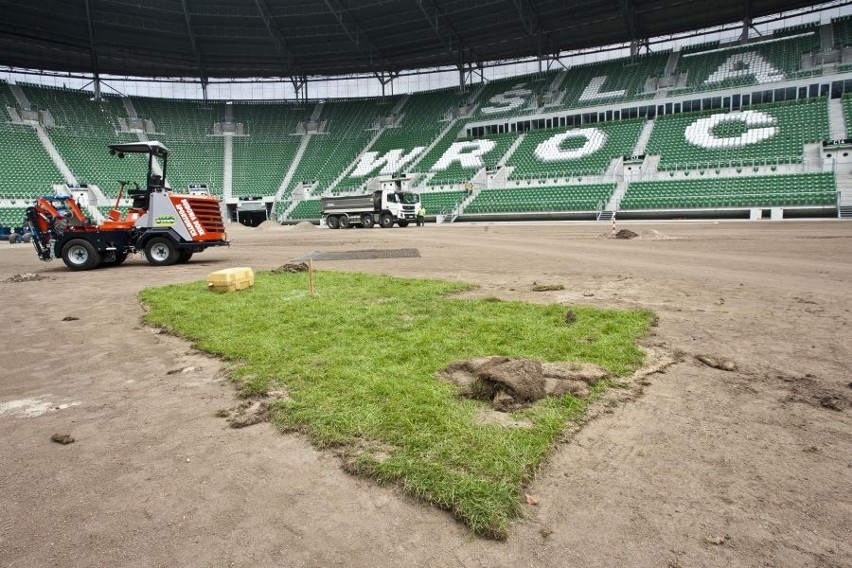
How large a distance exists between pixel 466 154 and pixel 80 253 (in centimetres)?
3799

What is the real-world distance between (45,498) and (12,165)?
53.9 m

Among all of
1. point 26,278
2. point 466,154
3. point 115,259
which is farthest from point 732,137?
point 26,278

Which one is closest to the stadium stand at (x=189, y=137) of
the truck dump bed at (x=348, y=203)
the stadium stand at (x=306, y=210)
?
the stadium stand at (x=306, y=210)

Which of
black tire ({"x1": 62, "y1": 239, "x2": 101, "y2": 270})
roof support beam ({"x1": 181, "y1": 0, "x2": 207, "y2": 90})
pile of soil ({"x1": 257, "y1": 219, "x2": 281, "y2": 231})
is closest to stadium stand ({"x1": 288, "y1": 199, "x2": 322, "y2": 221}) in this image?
pile of soil ({"x1": 257, "y1": 219, "x2": 281, "y2": 231})

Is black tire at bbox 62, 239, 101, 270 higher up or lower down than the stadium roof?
lower down

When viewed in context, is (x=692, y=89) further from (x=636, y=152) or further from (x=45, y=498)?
(x=45, y=498)

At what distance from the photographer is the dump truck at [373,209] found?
35625mm

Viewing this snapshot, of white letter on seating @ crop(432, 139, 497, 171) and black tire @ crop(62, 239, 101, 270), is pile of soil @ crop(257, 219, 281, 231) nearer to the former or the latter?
white letter on seating @ crop(432, 139, 497, 171)

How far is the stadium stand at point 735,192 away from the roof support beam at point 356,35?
108 feet

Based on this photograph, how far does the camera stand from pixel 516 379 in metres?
3.92

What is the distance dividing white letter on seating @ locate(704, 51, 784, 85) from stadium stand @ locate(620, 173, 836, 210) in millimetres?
12868

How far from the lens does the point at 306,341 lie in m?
5.63

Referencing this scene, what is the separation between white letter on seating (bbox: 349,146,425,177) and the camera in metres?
49.9

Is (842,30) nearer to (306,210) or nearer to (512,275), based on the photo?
(512,275)
